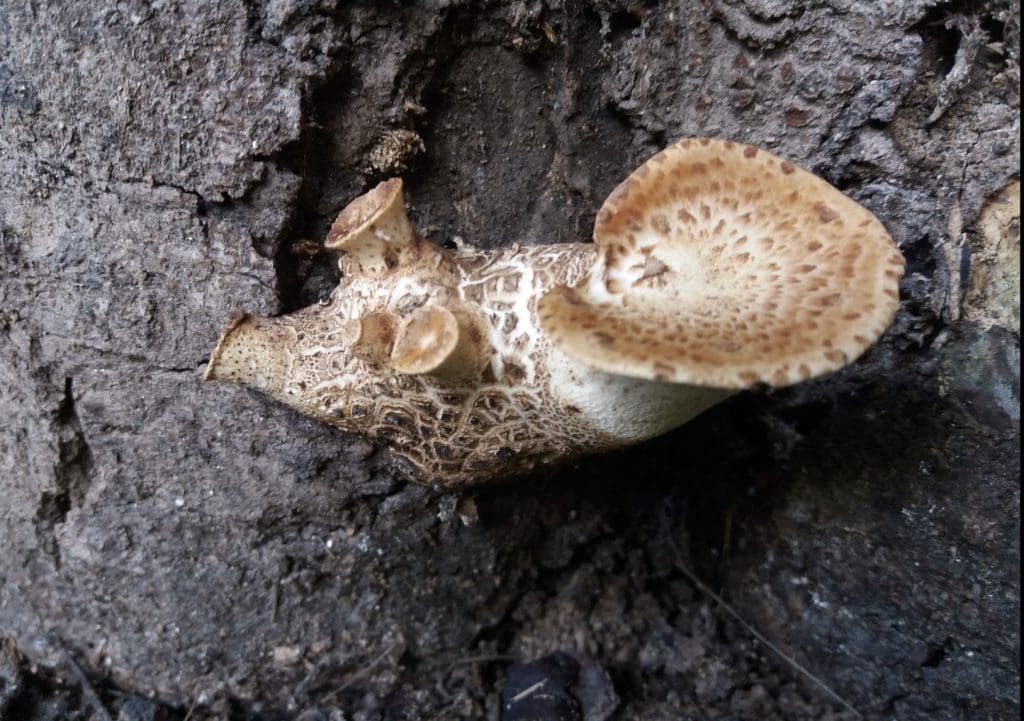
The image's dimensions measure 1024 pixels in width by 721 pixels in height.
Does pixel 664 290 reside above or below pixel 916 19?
below

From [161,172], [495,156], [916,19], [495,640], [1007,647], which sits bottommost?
[495,640]

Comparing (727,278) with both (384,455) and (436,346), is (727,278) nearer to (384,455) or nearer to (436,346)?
(436,346)

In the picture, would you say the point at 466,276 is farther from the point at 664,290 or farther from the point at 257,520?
the point at 257,520

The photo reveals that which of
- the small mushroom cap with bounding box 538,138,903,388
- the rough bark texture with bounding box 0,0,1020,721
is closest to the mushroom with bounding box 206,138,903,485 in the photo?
the small mushroom cap with bounding box 538,138,903,388

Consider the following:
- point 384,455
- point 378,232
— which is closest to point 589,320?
point 378,232

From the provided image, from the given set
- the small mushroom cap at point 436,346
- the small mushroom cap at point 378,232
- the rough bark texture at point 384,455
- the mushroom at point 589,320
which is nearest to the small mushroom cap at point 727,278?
the mushroom at point 589,320

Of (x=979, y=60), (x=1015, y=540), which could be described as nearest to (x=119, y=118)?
(x=979, y=60)

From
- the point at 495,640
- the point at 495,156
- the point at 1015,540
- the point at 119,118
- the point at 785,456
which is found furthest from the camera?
the point at 495,640
